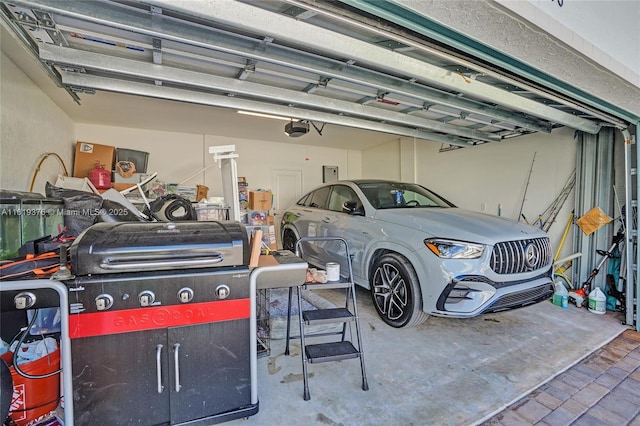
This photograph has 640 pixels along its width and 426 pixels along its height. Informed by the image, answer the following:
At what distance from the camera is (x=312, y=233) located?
13.5 ft

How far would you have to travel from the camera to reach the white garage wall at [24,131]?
250 cm

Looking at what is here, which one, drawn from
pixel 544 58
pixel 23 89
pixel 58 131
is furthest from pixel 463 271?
pixel 58 131

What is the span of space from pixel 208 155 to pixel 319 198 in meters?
2.85

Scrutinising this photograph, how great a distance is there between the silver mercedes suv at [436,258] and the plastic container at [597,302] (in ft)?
3.31

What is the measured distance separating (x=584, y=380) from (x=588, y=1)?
250 cm

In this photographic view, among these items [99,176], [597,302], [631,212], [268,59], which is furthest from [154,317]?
[631,212]

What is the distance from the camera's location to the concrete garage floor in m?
Result: 1.71

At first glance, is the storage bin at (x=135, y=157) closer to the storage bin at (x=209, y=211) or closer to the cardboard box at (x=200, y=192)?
the cardboard box at (x=200, y=192)

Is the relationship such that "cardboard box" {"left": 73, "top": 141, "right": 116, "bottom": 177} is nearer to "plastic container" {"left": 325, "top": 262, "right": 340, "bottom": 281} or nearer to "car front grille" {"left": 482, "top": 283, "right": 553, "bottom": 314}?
"plastic container" {"left": 325, "top": 262, "right": 340, "bottom": 281}

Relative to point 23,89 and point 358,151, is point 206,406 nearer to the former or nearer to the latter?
point 23,89

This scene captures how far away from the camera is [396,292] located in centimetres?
279

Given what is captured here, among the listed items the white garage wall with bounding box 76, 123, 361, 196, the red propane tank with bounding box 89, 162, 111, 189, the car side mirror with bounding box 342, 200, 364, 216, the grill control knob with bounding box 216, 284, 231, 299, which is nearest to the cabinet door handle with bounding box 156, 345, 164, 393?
the grill control knob with bounding box 216, 284, 231, 299

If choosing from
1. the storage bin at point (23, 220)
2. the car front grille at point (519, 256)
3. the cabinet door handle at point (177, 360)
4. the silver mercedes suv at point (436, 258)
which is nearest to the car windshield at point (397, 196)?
the silver mercedes suv at point (436, 258)

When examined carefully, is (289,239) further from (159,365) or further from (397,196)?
(159,365)
